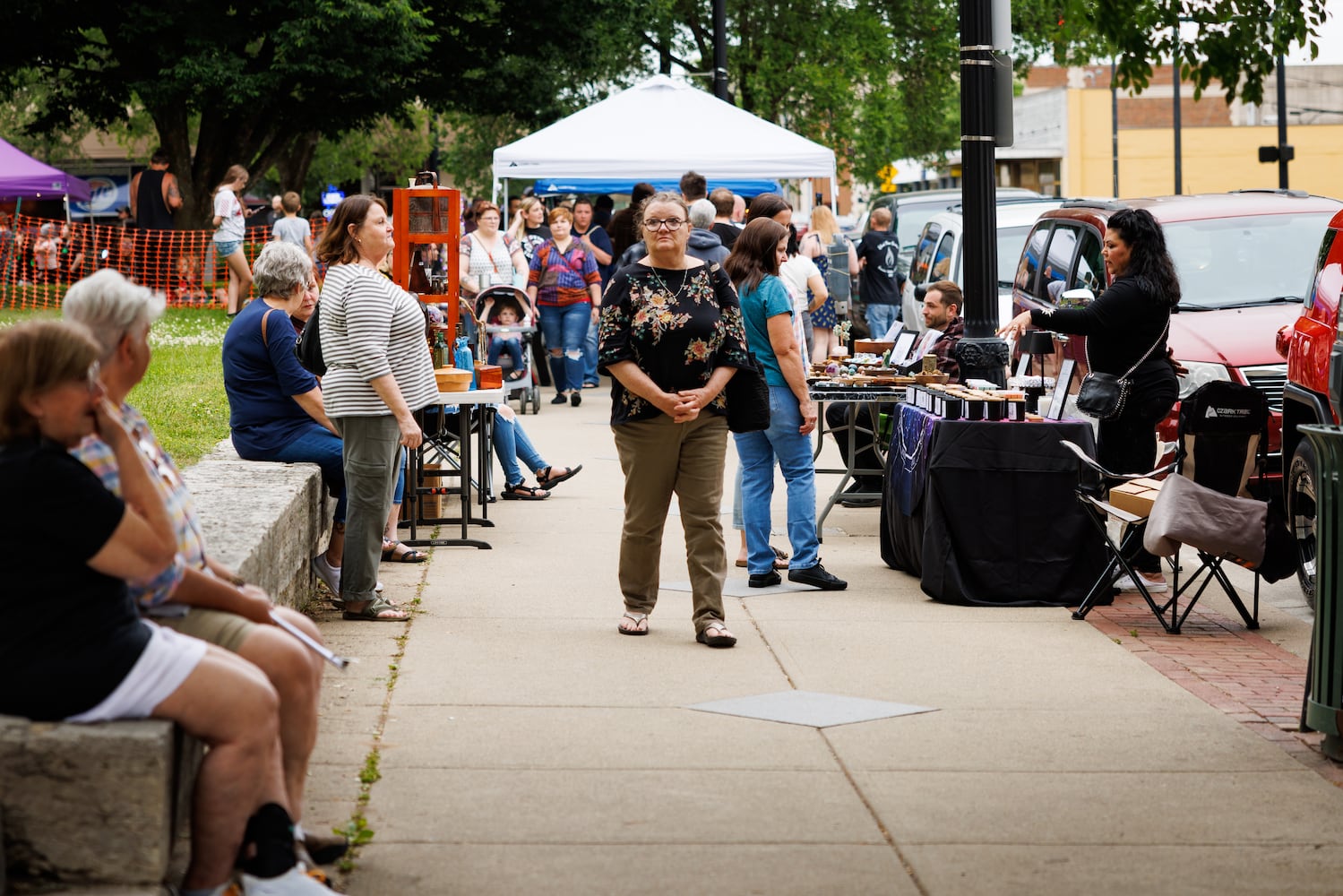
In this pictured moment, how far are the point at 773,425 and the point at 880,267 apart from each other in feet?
40.8


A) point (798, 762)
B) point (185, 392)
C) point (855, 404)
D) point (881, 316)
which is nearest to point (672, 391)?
point (798, 762)

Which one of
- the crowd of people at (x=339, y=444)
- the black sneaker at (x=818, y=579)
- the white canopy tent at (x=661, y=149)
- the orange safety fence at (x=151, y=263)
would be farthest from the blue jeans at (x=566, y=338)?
the orange safety fence at (x=151, y=263)

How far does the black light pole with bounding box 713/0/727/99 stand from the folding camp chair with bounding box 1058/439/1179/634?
1733 cm

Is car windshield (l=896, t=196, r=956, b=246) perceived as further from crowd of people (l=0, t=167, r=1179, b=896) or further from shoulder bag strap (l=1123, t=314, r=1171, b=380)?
shoulder bag strap (l=1123, t=314, r=1171, b=380)

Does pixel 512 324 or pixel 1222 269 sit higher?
pixel 1222 269

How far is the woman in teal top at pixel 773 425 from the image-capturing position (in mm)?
8422

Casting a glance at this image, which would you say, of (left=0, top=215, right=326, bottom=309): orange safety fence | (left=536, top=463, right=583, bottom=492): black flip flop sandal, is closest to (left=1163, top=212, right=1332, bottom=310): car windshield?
(left=536, top=463, right=583, bottom=492): black flip flop sandal

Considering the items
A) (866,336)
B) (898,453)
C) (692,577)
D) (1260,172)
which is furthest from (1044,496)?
(1260,172)

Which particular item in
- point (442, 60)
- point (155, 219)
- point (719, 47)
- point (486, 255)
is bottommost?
Answer: point (486, 255)

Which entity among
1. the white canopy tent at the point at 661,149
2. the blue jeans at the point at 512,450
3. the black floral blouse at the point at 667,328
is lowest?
the blue jeans at the point at 512,450

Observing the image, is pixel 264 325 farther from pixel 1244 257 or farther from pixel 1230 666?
pixel 1244 257

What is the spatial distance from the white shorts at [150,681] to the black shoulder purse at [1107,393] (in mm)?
5802

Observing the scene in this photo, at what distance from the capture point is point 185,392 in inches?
545

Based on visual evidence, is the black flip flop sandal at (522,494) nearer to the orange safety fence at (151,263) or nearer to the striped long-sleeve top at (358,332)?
the striped long-sleeve top at (358,332)
